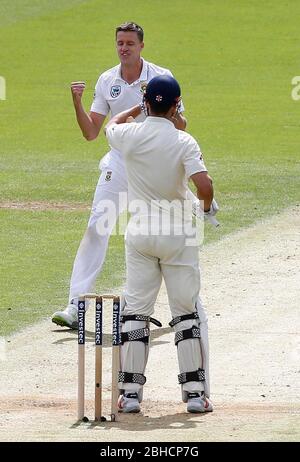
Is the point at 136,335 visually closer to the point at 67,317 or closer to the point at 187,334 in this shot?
the point at 187,334

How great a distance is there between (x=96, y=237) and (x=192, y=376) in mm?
3273

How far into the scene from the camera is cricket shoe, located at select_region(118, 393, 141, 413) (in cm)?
931

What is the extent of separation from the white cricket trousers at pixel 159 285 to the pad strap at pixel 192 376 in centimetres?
3

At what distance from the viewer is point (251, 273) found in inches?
562

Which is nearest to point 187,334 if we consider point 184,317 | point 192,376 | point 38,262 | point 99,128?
point 184,317

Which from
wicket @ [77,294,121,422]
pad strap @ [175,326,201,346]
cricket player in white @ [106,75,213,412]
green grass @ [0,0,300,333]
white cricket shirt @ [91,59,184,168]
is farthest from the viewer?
green grass @ [0,0,300,333]

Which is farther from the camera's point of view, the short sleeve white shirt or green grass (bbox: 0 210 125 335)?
green grass (bbox: 0 210 125 335)

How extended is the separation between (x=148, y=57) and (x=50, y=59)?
2.58 metres

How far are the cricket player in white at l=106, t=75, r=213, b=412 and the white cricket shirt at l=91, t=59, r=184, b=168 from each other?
9.14 feet

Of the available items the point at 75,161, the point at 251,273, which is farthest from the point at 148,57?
the point at 251,273

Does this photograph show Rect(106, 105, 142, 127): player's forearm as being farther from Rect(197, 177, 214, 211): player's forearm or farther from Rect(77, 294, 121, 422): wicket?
Rect(77, 294, 121, 422): wicket

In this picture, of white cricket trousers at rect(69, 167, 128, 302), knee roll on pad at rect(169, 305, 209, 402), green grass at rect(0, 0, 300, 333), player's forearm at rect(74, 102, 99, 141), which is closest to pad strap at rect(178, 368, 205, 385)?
knee roll on pad at rect(169, 305, 209, 402)

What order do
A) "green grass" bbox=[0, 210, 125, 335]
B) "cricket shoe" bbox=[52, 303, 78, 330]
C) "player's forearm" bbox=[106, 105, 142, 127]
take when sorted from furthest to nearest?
1. "green grass" bbox=[0, 210, 125, 335]
2. "cricket shoe" bbox=[52, 303, 78, 330]
3. "player's forearm" bbox=[106, 105, 142, 127]
